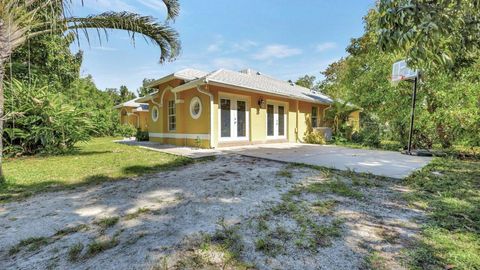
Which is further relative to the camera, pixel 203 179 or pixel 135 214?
pixel 203 179

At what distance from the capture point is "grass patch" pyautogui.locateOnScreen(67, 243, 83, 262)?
215 centimetres

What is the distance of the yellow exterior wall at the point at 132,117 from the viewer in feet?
77.3

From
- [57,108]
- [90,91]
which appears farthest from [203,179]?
[90,91]

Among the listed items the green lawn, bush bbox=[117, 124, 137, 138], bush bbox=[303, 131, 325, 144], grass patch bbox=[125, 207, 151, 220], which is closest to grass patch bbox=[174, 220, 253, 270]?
grass patch bbox=[125, 207, 151, 220]

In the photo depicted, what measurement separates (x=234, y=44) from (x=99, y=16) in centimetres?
1332

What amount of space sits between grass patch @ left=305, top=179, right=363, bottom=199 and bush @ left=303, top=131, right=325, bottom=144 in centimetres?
899

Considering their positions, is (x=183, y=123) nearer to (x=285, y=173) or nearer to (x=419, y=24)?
(x=285, y=173)

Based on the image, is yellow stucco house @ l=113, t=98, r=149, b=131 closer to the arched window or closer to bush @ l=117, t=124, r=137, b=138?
bush @ l=117, t=124, r=137, b=138

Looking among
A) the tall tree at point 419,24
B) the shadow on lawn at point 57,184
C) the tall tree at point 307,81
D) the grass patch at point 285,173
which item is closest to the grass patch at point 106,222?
the shadow on lawn at point 57,184

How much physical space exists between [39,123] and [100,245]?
8.46 m

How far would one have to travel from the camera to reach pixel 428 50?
8.28 feet

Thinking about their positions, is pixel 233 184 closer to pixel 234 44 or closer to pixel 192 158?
pixel 192 158

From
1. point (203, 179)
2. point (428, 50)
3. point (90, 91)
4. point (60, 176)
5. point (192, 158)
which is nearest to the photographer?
point (428, 50)

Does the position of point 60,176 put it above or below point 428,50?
below
